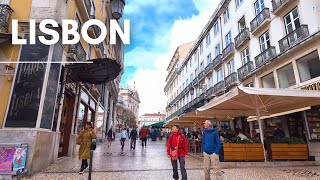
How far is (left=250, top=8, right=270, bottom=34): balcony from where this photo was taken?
1546 cm

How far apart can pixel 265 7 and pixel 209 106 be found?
1044 centimetres

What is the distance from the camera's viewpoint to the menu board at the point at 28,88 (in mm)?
6752

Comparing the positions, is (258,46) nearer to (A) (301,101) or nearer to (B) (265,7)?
(B) (265,7)

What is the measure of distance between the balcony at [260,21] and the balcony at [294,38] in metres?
2.52

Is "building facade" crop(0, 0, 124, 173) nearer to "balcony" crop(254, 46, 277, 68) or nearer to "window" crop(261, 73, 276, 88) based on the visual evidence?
"balcony" crop(254, 46, 277, 68)

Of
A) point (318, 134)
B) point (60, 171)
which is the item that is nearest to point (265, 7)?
point (318, 134)

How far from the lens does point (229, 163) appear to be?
838 centimetres

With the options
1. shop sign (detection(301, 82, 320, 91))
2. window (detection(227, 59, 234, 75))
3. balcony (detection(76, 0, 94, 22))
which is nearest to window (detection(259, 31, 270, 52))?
window (detection(227, 59, 234, 75))

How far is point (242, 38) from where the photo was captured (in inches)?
730

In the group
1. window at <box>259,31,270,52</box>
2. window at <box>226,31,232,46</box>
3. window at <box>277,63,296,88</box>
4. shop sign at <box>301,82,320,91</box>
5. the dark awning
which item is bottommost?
shop sign at <box>301,82,320,91</box>

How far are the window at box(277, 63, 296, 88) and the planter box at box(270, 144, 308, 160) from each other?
575 centimetres

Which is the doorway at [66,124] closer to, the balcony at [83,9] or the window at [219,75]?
the balcony at [83,9]

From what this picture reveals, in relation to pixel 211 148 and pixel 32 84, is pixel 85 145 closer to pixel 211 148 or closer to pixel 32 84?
pixel 32 84

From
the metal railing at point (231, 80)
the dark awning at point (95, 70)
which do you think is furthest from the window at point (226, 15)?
the dark awning at point (95, 70)
